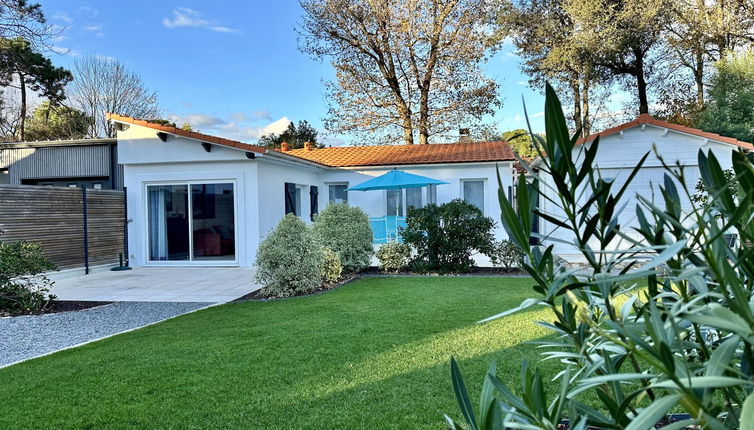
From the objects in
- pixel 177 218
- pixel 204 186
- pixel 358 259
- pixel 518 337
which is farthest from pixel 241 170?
pixel 518 337

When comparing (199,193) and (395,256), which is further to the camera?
(199,193)

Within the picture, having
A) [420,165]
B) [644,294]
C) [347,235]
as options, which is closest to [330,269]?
[347,235]

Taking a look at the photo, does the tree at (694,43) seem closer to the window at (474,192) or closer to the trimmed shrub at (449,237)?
the window at (474,192)

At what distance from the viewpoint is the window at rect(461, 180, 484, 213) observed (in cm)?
1602

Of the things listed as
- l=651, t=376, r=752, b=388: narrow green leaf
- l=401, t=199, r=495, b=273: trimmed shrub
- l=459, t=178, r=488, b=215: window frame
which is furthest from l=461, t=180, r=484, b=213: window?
l=651, t=376, r=752, b=388: narrow green leaf

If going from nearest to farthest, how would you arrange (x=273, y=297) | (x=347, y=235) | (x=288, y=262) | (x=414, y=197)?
(x=273, y=297) → (x=288, y=262) → (x=347, y=235) → (x=414, y=197)

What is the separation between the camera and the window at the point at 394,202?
16.6 meters

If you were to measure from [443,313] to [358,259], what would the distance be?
5026 mm

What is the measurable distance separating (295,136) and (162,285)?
2789cm

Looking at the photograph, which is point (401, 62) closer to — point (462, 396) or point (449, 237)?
point (449, 237)

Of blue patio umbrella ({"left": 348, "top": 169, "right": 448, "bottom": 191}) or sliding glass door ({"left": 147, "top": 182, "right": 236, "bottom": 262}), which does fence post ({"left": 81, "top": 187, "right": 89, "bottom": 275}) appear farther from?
blue patio umbrella ({"left": 348, "top": 169, "right": 448, "bottom": 191})

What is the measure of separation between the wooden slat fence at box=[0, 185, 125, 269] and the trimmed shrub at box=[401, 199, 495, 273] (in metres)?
8.21

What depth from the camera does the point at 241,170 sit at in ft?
42.1

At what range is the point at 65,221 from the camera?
11438 millimetres
